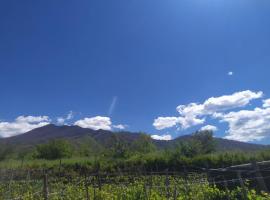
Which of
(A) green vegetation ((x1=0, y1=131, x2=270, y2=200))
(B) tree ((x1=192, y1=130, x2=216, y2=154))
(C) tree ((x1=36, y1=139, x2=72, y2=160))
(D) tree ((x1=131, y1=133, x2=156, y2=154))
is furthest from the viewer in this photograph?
(B) tree ((x1=192, y1=130, x2=216, y2=154))

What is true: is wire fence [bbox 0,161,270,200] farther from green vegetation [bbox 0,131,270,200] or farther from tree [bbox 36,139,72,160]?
tree [bbox 36,139,72,160]

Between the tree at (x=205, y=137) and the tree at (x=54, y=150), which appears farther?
the tree at (x=205, y=137)

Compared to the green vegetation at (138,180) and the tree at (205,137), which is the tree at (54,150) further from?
the green vegetation at (138,180)

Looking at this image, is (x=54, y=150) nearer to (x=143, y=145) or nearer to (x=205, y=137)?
(x=143, y=145)

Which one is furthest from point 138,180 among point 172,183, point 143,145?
point 143,145

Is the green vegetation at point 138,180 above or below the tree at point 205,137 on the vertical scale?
below

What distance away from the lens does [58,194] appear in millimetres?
13000

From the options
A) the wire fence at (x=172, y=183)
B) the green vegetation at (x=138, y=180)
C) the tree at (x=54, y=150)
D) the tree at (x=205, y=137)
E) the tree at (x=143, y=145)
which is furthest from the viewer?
the tree at (x=205, y=137)

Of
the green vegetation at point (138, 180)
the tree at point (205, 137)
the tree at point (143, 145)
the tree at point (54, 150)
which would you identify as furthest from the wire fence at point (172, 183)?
the tree at point (205, 137)

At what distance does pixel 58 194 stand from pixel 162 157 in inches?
498

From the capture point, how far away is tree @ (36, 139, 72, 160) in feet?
178

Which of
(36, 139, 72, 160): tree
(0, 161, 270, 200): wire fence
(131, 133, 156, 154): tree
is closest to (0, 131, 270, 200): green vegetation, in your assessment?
(0, 161, 270, 200): wire fence

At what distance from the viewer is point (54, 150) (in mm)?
55562

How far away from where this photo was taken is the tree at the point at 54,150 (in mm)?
54312
